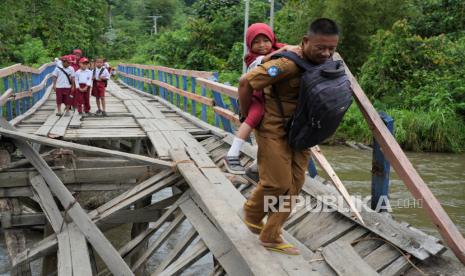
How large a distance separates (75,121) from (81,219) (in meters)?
4.06

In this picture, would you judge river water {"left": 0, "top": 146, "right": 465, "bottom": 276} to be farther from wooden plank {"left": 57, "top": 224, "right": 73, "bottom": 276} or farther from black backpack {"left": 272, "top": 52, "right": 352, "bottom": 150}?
black backpack {"left": 272, "top": 52, "right": 352, "bottom": 150}

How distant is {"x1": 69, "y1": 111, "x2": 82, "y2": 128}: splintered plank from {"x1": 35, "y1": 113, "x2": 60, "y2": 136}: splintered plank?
10.6 inches

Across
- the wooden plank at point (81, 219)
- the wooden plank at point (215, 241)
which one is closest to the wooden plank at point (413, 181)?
the wooden plank at point (215, 241)

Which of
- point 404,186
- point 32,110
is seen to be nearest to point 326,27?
point 32,110

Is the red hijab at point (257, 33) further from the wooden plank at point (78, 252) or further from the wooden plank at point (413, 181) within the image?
the wooden plank at point (78, 252)

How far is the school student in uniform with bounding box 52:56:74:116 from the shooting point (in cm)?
981

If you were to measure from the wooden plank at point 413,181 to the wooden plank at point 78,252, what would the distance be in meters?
2.44

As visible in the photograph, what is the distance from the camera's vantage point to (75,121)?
8.91 meters

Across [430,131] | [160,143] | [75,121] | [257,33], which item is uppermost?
[257,33]

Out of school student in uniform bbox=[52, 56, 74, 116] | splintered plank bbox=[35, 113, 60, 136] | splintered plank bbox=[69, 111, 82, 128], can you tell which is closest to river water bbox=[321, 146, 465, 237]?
splintered plank bbox=[69, 111, 82, 128]

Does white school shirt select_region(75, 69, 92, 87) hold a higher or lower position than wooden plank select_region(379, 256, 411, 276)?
higher

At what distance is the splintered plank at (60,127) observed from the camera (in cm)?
746

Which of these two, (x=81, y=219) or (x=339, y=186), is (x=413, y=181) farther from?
(x=81, y=219)

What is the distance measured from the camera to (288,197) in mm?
3260
